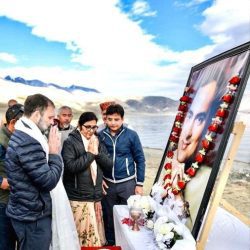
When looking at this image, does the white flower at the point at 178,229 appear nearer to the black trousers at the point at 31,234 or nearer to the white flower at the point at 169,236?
the white flower at the point at 169,236

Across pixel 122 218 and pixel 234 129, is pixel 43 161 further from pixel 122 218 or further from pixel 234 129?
pixel 234 129

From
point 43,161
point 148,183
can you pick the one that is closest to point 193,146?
point 43,161

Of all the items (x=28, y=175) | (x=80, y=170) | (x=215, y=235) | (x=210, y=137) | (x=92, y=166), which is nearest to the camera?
(x=210, y=137)

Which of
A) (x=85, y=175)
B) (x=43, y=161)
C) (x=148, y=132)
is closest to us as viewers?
(x=43, y=161)

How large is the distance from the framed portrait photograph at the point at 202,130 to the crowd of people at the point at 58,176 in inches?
25.2

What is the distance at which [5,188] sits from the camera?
2.42 meters

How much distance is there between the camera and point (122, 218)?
8.23ft

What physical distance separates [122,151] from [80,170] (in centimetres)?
53

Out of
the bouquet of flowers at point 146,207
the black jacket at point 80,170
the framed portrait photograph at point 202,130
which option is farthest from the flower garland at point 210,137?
the black jacket at point 80,170

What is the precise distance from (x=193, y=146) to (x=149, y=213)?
1.71 feet

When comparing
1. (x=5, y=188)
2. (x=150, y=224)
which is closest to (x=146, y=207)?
(x=150, y=224)

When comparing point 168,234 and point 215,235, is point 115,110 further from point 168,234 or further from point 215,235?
point 168,234

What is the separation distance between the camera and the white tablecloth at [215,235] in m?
2.08

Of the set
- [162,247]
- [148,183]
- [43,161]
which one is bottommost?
[148,183]
